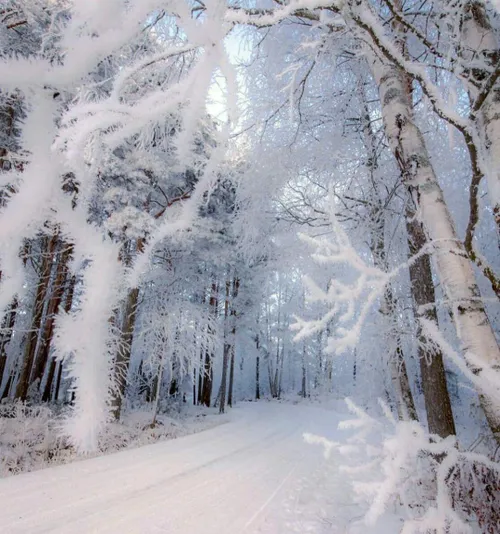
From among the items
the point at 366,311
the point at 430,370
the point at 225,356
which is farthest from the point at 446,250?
the point at 225,356

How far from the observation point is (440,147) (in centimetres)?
505

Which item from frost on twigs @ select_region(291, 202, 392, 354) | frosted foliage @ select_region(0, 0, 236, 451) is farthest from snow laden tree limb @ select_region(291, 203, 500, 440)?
frosted foliage @ select_region(0, 0, 236, 451)

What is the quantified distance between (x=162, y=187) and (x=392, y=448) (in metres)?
10.5

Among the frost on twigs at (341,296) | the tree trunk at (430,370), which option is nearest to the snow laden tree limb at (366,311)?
the frost on twigs at (341,296)

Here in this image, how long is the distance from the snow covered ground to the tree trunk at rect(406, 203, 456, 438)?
115cm

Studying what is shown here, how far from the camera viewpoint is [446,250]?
173 cm

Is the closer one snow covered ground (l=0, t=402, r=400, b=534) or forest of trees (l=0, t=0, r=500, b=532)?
forest of trees (l=0, t=0, r=500, b=532)

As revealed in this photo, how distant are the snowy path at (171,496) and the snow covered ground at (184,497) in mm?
10

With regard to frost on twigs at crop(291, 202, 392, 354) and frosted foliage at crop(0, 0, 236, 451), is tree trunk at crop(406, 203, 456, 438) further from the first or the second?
frosted foliage at crop(0, 0, 236, 451)

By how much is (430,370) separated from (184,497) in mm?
3295

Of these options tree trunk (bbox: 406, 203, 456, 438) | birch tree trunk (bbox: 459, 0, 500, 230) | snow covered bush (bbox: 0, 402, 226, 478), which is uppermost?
birch tree trunk (bbox: 459, 0, 500, 230)

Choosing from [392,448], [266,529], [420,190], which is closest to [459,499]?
[266,529]

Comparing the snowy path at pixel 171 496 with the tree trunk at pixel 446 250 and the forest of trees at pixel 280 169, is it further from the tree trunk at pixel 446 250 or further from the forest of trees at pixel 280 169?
the tree trunk at pixel 446 250

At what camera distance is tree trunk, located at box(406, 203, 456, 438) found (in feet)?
12.3
